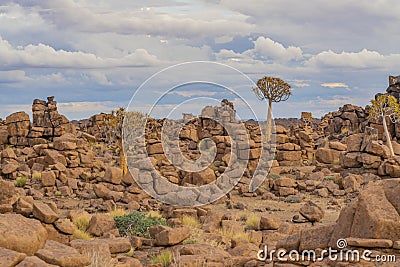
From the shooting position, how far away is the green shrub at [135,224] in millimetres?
14711

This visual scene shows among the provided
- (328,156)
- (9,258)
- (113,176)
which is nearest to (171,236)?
(9,258)

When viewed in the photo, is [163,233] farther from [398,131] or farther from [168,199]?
[398,131]

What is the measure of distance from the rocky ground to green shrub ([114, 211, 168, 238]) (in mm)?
35

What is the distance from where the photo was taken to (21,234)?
7965 millimetres

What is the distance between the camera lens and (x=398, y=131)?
137 feet

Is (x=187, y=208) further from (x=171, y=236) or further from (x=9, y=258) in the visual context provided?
(x=9, y=258)

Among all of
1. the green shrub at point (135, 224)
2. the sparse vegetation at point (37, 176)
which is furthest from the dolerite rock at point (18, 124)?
the green shrub at point (135, 224)

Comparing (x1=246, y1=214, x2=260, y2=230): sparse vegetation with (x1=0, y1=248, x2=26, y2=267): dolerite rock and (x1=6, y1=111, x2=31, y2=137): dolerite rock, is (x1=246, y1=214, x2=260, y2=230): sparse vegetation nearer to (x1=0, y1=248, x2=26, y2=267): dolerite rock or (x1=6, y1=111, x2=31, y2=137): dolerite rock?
→ (x1=0, y1=248, x2=26, y2=267): dolerite rock

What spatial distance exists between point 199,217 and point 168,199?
492cm

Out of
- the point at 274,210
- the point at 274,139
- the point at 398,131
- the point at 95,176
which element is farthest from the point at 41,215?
the point at 398,131

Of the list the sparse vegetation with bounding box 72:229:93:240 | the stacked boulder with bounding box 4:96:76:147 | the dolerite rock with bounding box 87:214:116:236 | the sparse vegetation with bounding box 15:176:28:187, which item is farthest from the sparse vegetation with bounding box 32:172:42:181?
the stacked boulder with bounding box 4:96:76:147

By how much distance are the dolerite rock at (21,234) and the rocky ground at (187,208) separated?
0.05ft

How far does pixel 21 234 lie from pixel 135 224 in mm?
Answer: 7392

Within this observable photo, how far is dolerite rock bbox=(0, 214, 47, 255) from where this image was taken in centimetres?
775
